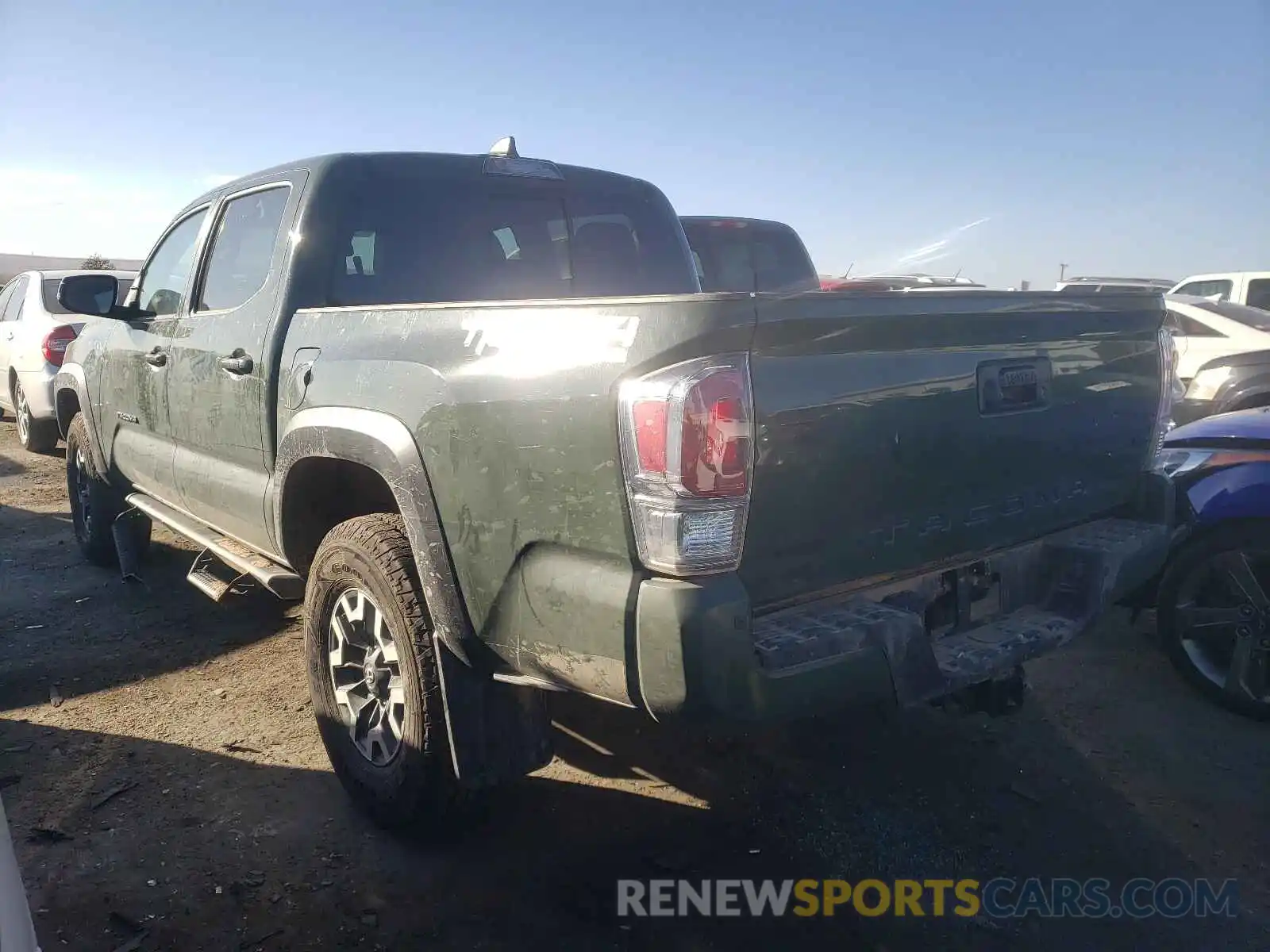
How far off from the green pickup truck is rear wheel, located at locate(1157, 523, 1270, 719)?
843 mm

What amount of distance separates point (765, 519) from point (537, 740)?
1.03 m

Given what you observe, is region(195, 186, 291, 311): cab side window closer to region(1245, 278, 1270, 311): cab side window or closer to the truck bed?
the truck bed

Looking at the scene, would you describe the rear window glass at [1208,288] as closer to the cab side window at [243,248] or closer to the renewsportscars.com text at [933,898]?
the renewsportscars.com text at [933,898]

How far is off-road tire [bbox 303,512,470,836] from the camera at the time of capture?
8.70 ft

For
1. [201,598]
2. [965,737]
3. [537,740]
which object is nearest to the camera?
[537,740]

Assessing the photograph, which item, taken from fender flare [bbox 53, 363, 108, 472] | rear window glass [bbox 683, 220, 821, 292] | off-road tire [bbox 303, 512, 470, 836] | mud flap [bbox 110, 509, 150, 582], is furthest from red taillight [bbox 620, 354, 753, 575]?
rear window glass [bbox 683, 220, 821, 292]

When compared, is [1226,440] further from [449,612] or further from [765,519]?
[449,612]

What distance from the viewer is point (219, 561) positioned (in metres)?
4.52

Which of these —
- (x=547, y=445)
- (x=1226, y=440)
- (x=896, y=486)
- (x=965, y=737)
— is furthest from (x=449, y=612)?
(x=1226, y=440)

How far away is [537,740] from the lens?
2.67 meters

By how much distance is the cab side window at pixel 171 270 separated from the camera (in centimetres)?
434

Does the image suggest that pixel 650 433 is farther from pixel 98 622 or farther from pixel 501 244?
pixel 98 622

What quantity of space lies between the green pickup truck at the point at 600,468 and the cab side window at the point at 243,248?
0.02 metres

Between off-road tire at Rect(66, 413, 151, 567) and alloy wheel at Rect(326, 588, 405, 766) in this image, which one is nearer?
alloy wheel at Rect(326, 588, 405, 766)
